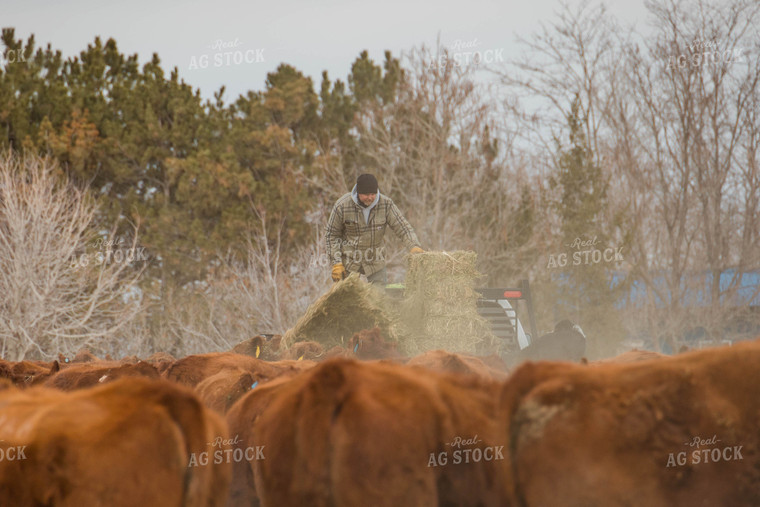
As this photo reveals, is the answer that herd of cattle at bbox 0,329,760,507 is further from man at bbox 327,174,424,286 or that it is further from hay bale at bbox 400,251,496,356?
man at bbox 327,174,424,286

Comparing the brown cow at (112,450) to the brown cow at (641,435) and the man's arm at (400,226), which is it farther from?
the man's arm at (400,226)

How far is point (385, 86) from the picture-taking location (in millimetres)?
31672

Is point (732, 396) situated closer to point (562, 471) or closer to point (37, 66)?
point (562, 471)

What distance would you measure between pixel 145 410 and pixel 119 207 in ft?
88.1

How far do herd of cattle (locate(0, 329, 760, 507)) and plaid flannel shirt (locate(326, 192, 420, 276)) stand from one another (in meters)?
6.53

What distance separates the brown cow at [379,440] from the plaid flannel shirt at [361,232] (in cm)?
638

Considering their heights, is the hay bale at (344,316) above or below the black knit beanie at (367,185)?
below

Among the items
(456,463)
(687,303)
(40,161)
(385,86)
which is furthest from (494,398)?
(385,86)

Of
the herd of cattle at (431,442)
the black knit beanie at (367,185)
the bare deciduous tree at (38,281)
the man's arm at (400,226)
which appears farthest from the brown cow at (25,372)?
the bare deciduous tree at (38,281)

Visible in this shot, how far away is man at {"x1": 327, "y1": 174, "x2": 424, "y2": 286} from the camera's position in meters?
9.56

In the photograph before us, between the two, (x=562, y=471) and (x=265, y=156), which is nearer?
(x=562, y=471)

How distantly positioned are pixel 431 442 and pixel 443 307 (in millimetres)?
5987

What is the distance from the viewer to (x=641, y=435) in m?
2.82

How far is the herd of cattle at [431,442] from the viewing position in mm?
2799
